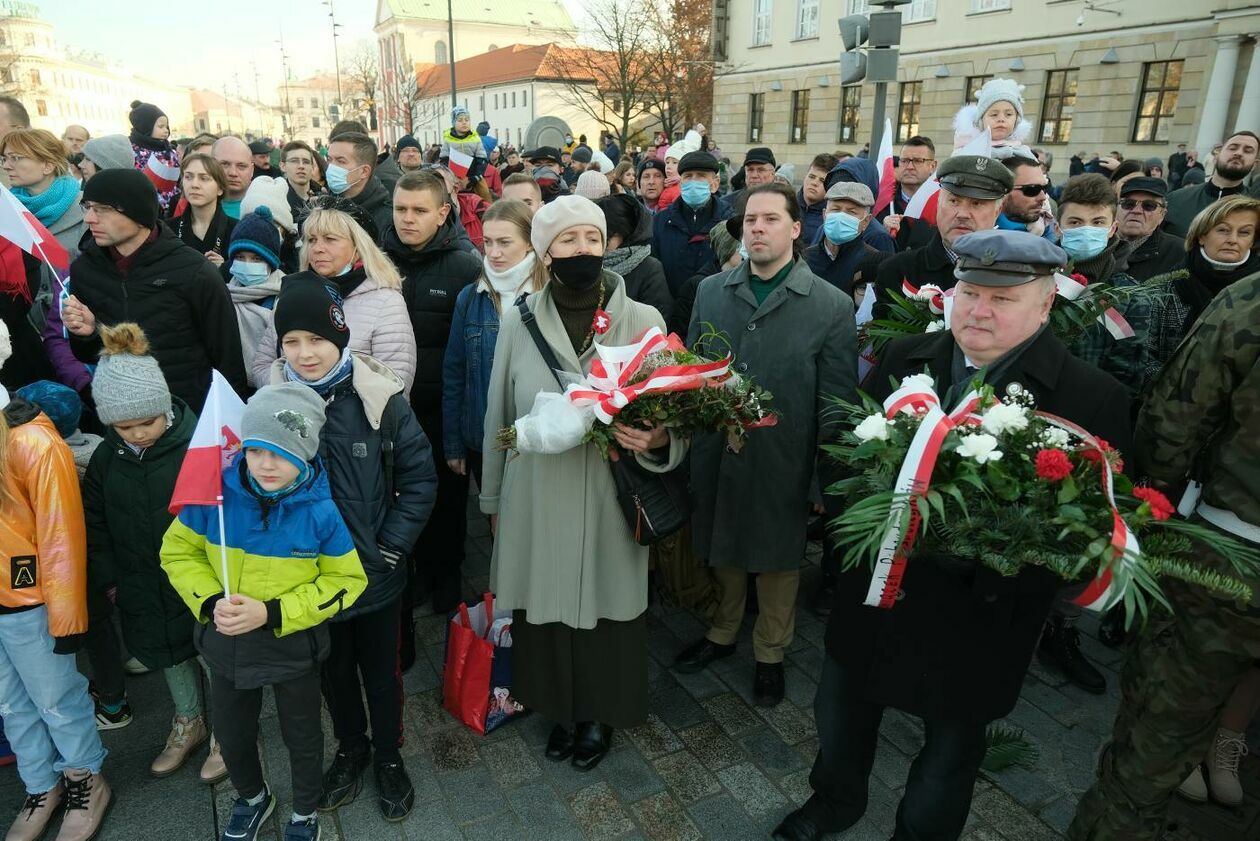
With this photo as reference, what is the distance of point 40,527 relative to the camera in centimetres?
284

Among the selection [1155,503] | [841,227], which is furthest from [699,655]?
[841,227]

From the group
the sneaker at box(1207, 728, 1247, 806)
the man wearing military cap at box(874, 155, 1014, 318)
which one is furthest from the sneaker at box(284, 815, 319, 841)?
the sneaker at box(1207, 728, 1247, 806)

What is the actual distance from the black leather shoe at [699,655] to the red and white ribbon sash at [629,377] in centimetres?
184

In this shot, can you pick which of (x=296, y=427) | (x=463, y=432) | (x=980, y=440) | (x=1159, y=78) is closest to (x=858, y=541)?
(x=980, y=440)

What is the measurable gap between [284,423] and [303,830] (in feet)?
5.19

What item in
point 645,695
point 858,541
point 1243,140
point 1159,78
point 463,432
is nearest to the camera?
point 858,541

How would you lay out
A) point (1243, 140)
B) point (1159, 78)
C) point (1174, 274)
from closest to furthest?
point (1174, 274)
point (1243, 140)
point (1159, 78)

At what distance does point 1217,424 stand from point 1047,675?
209 cm

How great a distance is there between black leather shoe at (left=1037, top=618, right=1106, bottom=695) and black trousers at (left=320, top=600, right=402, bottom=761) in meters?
3.31

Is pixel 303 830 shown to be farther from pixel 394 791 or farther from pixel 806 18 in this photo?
pixel 806 18

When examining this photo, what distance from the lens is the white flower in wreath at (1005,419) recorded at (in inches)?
80.7

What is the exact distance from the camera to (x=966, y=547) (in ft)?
6.77

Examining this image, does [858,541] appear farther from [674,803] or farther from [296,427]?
[296,427]

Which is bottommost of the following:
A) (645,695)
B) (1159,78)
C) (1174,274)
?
(645,695)
